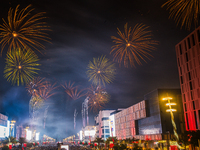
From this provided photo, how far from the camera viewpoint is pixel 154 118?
77.2 meters

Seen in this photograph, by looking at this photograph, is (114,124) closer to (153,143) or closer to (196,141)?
(153,143)

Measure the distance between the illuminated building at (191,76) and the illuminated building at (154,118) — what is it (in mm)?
8182

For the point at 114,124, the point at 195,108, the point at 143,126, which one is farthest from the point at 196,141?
the point at 114,124

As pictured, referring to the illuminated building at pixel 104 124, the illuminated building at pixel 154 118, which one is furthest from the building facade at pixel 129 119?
the illuminated building at pixel 104 124

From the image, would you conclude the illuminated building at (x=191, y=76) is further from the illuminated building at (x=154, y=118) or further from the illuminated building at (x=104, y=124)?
the illuminated building at (x=104, y=124)

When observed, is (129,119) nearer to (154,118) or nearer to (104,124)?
(154,118)

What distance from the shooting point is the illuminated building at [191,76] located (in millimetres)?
55325

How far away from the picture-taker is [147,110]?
8406 cm

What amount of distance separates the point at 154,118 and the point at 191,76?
81.8 ft

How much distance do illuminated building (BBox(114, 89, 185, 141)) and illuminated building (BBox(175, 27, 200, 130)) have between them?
8.18 meters

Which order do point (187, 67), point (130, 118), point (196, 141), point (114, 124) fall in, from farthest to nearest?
point (114, 124)
point (130, 118)
point (187, 67)
point (196, 141)

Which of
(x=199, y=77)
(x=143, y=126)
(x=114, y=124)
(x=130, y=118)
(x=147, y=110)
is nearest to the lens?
(x=199, y=77)

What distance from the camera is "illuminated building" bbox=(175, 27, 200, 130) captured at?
55.3 metres

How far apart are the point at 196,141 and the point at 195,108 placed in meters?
21.0
